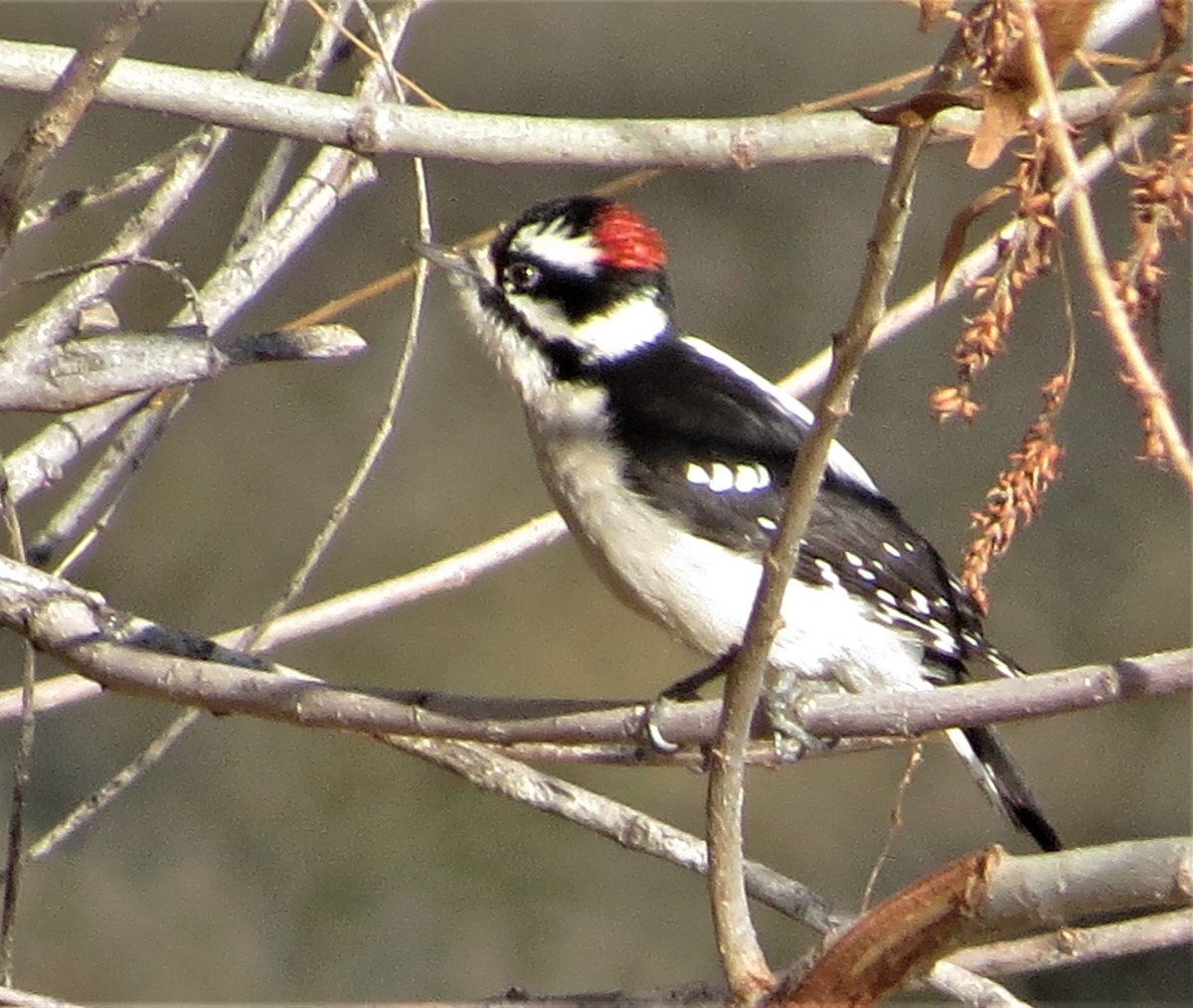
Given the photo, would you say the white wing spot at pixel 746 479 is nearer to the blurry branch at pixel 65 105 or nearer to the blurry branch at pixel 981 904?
the blurry branch at pixel 65 105

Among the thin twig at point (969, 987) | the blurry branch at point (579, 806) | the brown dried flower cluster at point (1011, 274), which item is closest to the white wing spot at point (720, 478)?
the blurry branch at point (579, 806)

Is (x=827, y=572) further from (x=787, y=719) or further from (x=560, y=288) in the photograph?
(x=787, y=719)

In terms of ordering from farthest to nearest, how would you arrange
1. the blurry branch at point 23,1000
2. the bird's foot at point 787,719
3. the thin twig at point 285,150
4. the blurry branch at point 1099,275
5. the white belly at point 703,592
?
1. the white belly at point 703,592
2. the thin twig at point 285,150
3. the bird's foot at point 787,719
4. the blurry branch at point 23,1000
5. the blurry branch at point 1099,275

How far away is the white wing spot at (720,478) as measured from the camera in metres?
2.56

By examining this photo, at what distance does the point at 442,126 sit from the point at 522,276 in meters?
1.09

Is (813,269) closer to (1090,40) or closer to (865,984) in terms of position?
(1090,40)

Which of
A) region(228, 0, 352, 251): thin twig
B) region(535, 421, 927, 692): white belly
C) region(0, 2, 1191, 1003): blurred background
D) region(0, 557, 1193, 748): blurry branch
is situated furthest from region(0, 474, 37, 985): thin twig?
region(0, 2, 1191, 1003): blurred background

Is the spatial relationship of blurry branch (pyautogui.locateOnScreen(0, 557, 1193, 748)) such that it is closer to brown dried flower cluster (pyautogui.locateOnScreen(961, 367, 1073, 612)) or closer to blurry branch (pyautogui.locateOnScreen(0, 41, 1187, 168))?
brown dried flower cluster (pyautogui.locateOnScreen(961, 367, 1073, 612))

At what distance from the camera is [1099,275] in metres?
0.97

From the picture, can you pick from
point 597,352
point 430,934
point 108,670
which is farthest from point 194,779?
point 108,670

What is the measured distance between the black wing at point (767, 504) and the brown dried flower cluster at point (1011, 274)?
3.63 ft

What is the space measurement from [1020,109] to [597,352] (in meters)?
1.71

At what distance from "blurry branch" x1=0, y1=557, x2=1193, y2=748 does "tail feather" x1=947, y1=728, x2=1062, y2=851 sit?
104 cm

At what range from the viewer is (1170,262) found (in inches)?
153
